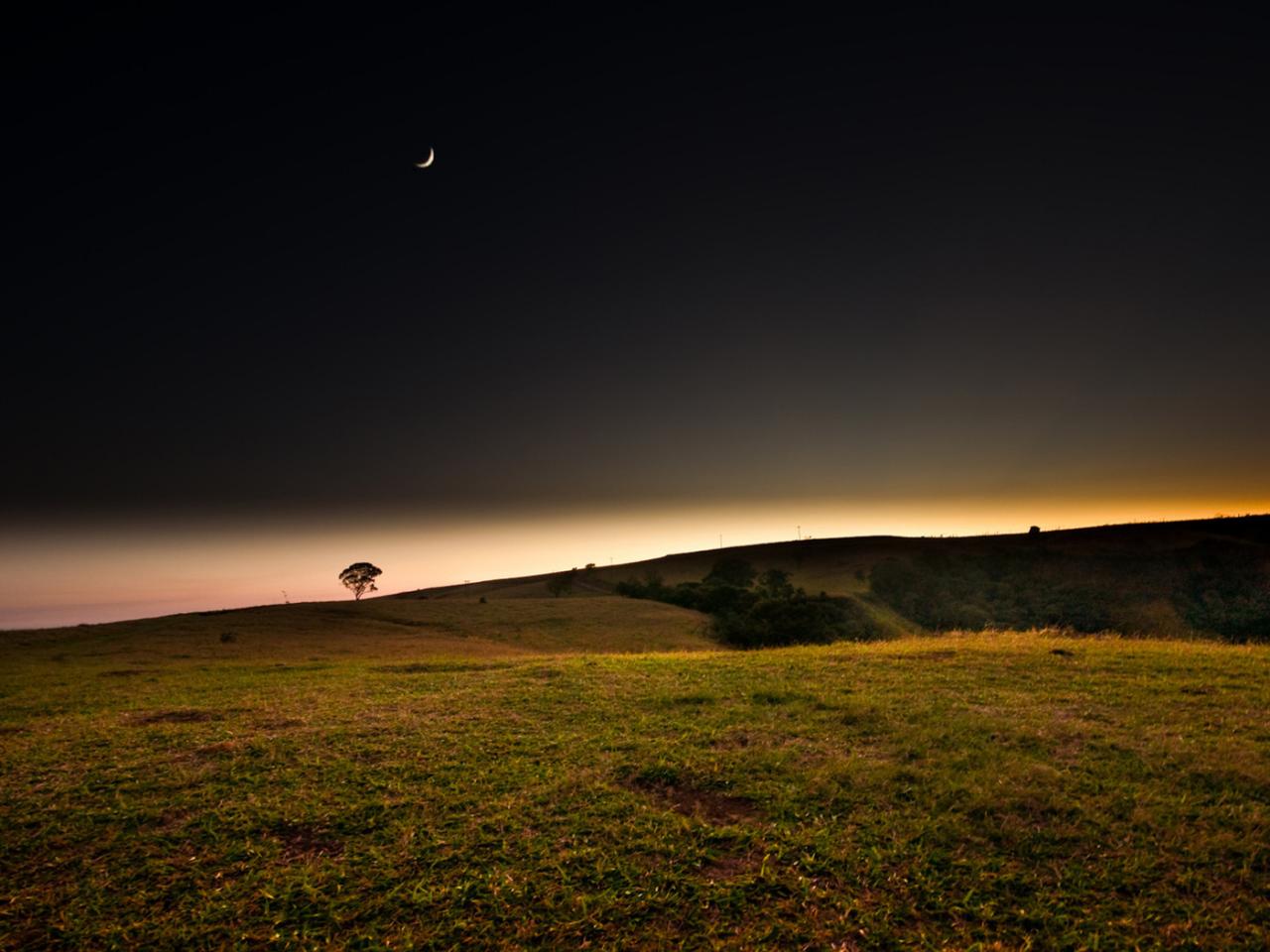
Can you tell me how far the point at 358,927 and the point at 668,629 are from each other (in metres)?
56.3

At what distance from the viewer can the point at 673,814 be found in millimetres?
7625

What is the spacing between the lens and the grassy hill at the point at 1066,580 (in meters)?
75.2

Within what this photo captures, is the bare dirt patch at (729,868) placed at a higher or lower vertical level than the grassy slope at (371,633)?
higher

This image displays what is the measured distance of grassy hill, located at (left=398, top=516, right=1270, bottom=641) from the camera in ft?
247

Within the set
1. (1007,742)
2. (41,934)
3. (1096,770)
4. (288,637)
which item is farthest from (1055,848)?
(288,637)

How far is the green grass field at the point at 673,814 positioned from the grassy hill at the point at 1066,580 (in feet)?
219

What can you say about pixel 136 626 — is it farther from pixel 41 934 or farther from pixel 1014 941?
pixel 1014 941

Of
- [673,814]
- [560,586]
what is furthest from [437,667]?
[560,586]

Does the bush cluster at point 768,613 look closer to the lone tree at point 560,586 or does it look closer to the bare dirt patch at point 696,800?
the lone tree at point 560,586

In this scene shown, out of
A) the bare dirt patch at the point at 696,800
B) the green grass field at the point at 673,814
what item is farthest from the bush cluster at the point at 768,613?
the bare dirt patch at the point at 696,800

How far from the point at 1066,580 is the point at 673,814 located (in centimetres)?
11047

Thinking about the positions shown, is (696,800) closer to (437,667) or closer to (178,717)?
(178,717)

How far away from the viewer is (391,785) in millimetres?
8734

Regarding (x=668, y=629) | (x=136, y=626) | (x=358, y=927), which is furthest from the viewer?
(x=668, y=629)
